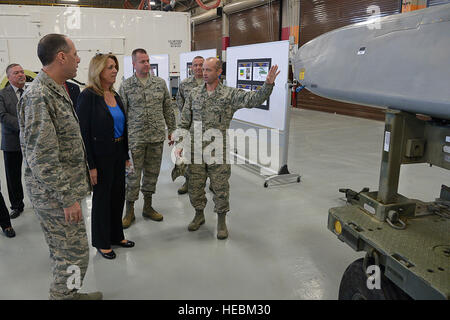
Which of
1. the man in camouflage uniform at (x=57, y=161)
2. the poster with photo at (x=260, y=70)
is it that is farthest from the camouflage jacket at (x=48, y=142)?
the poster with photo at (x=260, y=70)

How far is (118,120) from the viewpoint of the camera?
9.00ft

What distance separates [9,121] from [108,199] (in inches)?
65.6

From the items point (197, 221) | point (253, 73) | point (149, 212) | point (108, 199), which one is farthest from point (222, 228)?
point (253, 73)

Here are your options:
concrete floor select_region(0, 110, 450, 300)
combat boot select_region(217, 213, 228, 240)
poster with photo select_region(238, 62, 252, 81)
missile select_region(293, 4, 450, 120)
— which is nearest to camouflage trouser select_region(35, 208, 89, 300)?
concrete floor select_region(0, 110, 450, 300)

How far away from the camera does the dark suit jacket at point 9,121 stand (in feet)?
11.5

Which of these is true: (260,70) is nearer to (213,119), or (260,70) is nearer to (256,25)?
(213,119)

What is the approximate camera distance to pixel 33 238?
3227 millimetres

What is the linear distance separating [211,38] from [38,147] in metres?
18.9

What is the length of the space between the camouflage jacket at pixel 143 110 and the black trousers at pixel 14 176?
1.31m

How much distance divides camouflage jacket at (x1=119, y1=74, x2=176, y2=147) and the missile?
5.56 feet

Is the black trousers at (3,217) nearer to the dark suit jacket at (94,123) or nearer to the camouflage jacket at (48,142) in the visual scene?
the dark suit jacket at (94,123)

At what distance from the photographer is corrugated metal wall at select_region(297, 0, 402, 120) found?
10.2 meters

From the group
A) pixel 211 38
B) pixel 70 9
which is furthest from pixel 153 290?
pixel 211 38

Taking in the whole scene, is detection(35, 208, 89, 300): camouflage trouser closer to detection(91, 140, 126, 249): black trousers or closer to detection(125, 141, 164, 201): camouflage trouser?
detection(91, 140, 126, 249): black trousers
